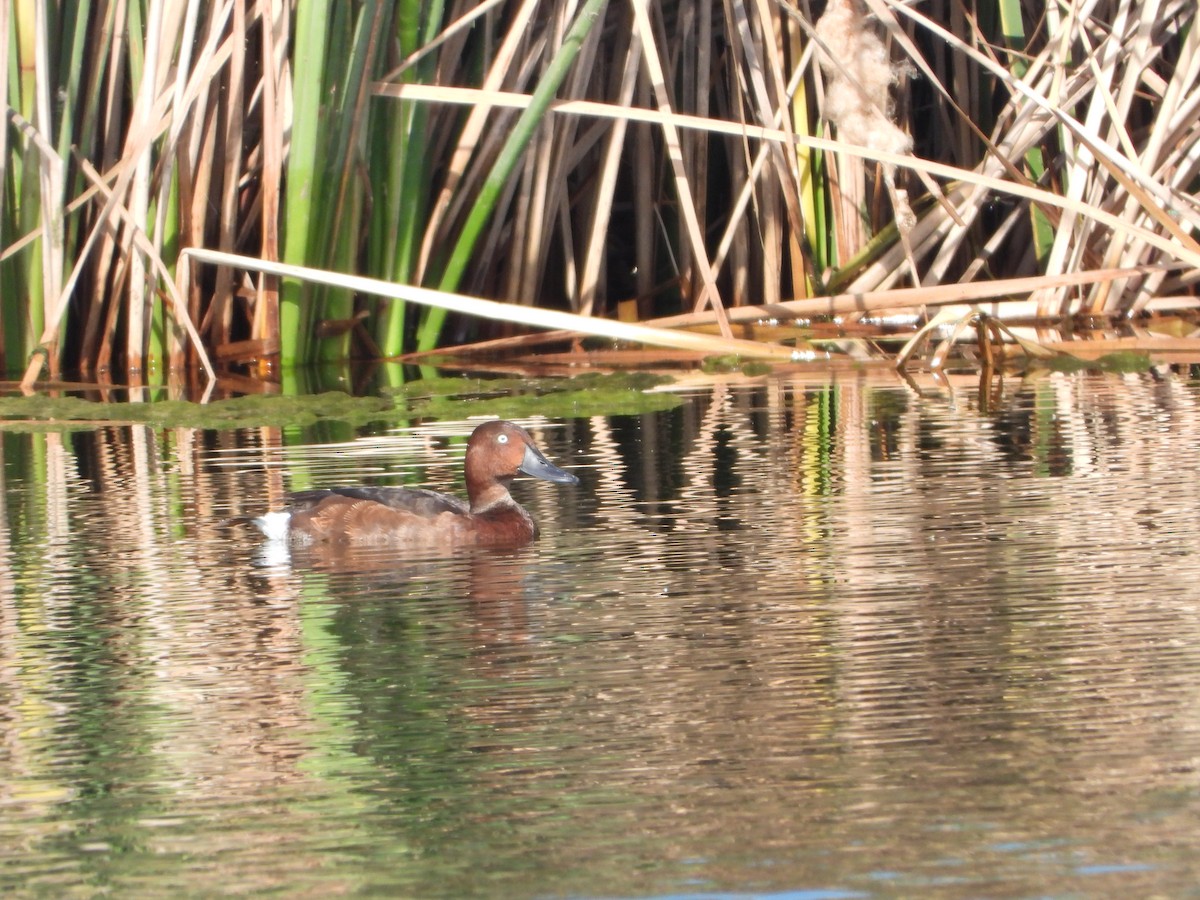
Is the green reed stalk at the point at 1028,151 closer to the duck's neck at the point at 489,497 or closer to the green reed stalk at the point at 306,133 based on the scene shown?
the green reed stalk at the point at 306,133

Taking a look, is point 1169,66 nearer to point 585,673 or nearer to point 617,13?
point 617,13

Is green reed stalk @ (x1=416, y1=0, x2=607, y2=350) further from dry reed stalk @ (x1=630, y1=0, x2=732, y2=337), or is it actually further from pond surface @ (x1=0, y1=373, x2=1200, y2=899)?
pond surface @ (x1=0, y1=373, x2=1200, y2=899)

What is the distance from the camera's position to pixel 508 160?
8.54 metres

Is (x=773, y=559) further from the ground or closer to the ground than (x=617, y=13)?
closer to the ground

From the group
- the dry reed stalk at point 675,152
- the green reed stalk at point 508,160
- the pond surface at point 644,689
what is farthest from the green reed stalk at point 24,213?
the pond surface at point 644,689

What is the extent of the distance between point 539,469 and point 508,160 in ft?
10.7

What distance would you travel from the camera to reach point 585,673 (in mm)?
3406

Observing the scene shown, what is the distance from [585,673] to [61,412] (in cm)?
454

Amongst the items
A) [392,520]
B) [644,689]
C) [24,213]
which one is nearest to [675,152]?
[24,213]

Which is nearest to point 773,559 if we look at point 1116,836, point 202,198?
point 1116,836

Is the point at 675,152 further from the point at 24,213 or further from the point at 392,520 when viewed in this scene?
the point at 392,520

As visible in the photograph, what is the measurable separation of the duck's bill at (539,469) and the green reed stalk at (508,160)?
3019 mm

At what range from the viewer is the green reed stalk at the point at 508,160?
8211 millimetres

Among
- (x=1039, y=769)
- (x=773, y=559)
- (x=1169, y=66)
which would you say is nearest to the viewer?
(x=1039, y=769)
